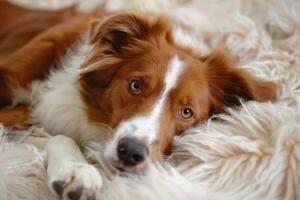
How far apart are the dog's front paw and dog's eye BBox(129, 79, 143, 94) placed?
355 millimetres

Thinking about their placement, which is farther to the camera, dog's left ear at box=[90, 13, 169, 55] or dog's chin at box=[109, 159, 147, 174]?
dog's left ear at box=[90, 13, 169, 55]

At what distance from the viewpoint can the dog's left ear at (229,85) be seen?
6.32 ft

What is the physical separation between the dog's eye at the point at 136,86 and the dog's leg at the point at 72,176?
0.30 m

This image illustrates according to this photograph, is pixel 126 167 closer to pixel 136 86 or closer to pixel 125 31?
pixel 136 86

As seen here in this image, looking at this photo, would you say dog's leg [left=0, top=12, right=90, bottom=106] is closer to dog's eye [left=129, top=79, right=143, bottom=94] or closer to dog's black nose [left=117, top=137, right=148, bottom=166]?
dog's eye [left=129, top=79, right=143, bottom=94]

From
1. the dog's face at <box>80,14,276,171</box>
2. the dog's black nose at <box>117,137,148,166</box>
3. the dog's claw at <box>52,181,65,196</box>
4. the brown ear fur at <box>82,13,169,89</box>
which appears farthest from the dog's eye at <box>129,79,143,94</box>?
the dog's claw at <box>52,181,65,196</box>

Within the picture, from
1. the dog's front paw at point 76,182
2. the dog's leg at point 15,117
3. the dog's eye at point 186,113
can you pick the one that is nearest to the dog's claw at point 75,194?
the dog's front paw at point 76,182

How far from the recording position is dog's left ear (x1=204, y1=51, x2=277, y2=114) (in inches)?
75.8

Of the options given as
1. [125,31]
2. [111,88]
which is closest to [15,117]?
[111,88]

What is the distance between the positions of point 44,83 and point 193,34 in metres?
0.71

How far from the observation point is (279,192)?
157cm

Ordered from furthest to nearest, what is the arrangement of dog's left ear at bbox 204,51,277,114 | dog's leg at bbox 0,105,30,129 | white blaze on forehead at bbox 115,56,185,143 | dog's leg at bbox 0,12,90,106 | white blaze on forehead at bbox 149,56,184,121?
1. dog's leg at bbox 0,12,90,106
2. dog's leg at bbox 0,105,30,129
3. dog's left ear at bbox 204,51,277,114
4. white blaze on forehead at bbox 149,56,184,121
5. white blaze on forehead at bbox 115,56,185,143

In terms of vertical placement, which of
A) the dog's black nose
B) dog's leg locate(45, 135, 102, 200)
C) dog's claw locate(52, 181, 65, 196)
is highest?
the dog's black nose

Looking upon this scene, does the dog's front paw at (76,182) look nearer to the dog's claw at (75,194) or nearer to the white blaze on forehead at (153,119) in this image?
the dog's claw at (75,194)
